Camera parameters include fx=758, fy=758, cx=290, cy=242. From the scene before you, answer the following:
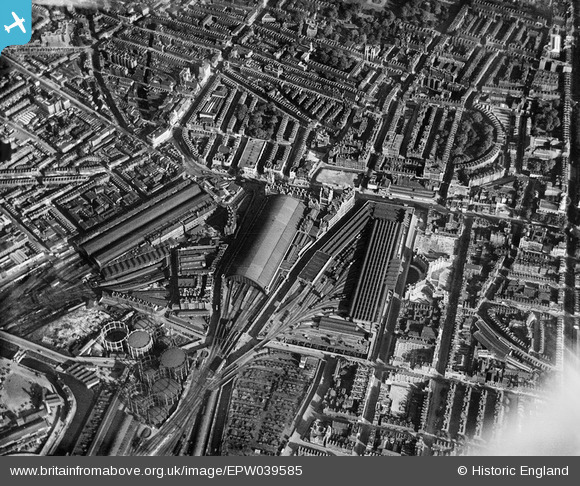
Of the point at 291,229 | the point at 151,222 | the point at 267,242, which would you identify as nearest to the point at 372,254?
the point at 291,229

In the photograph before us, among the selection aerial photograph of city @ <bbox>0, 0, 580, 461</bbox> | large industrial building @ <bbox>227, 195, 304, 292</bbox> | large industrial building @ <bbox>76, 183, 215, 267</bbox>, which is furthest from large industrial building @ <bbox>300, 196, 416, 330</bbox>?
large industrial building @ <bbox>76, 183, 215, 267</bbox>

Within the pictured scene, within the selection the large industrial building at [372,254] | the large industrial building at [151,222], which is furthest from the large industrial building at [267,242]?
the large industrial building at [151,222]

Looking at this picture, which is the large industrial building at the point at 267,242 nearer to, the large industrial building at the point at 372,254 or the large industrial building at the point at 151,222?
the large industrial building at the point at 372,254

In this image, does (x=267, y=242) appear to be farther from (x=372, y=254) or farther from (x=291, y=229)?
(x=372, y=254)

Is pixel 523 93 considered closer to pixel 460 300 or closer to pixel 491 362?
pixel 460 300

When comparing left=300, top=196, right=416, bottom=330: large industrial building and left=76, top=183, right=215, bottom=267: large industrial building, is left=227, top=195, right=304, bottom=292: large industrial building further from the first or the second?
left=76, top=183, right=215, bottom=267: large industrial building
